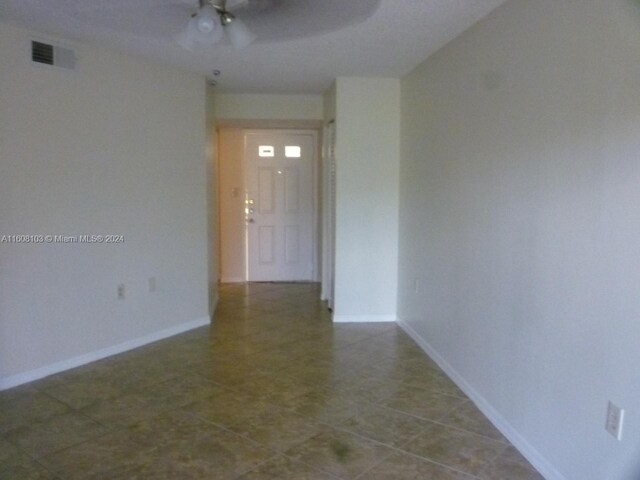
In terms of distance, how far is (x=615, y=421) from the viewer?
1795mm

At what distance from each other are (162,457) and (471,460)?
1454mm

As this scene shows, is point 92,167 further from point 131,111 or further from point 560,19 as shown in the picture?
point 560,19

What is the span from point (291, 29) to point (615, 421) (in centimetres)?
279

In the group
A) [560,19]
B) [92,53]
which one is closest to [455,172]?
[560,19]

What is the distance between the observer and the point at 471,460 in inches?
93.3

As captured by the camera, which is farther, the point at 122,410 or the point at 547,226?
the point at 122,410

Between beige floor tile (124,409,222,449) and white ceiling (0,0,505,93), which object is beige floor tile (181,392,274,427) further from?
white ceiling (0,0,505,93)

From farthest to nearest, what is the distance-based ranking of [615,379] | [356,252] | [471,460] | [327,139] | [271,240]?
1. [271,240]
2. [327,139]
3. [356,252]
4. [471,460]
5. [615,379]

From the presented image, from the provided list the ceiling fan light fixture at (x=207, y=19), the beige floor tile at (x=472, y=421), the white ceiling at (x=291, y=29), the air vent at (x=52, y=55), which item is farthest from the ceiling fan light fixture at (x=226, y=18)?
the beige floor tile at (x=472, y=421)

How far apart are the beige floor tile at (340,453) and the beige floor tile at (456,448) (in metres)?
0.18

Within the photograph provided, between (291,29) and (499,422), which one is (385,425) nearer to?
(499,422)

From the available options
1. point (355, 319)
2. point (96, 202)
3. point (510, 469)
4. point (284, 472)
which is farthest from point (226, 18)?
point (355, 319)

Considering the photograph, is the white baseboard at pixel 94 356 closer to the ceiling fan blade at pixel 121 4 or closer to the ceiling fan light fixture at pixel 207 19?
the ceiling fan blade at pixel 121 4

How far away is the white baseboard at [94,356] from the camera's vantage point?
3178 mm
